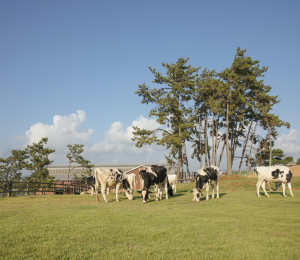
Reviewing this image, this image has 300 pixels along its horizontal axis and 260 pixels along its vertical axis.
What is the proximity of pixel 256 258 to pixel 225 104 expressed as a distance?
3835 cm

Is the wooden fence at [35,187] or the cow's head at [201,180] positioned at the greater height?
the cow's head at [201,180]

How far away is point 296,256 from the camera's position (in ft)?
16.1

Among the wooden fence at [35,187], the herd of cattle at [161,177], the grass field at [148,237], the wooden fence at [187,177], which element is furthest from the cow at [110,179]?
the wooden fence at [187,177]

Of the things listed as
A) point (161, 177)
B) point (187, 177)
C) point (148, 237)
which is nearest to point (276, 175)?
point (161, 177)

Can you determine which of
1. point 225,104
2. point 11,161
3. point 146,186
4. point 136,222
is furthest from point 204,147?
point 136,222

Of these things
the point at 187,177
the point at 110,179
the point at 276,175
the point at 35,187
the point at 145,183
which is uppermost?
the point at 110,179

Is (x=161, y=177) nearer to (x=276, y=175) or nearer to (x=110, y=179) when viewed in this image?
(x=110, y=179)

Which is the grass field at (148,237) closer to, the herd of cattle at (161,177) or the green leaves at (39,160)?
the herd of cattle at (161,177)

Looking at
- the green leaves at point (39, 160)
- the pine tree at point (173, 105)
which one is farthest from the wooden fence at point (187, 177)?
the green leaves at point (39, 160)

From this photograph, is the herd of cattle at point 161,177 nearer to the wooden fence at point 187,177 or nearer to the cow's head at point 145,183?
the cow's head at point 145,183

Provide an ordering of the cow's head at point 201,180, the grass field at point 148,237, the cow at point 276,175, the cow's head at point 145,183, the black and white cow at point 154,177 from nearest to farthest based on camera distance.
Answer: the grass field at point 148,237, the cow's head at point 145,183, the cow's head at point 201,180, the black and white cow at point 154,177, the cow at point 276,175

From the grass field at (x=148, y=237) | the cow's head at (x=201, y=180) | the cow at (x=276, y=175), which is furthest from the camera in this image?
the cow at (x=276, y=175)

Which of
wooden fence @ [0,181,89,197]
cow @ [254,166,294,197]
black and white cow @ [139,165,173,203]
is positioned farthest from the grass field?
wooden fence @ [0,181,89,197]

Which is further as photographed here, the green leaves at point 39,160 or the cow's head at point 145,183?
the green leaves at point 39,160
